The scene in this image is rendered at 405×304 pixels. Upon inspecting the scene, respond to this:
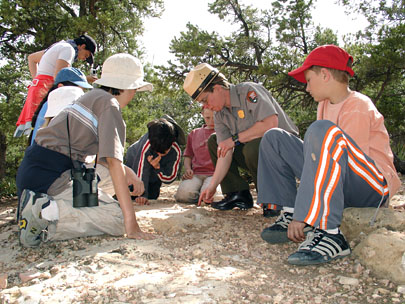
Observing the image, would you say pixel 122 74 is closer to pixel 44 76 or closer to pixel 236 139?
pixel 236 139

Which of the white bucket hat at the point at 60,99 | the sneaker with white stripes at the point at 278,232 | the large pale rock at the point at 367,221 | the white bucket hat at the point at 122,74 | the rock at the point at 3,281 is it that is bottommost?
the rock at the point at 3,281

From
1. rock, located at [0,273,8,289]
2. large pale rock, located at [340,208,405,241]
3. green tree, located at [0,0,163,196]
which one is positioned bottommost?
rock, located at [0,273,8,289]

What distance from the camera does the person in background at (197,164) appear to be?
417 cm

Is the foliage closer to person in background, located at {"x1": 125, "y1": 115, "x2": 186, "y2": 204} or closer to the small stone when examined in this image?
person in background, located at {"x1": 125, "y1": 115, "x2": 186, "y2": 204}

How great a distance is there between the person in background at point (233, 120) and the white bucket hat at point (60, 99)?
88 centimetres

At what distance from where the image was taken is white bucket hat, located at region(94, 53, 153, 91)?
2.49 metres

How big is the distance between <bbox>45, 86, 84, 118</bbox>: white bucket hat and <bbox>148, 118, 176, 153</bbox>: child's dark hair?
42.1 inches

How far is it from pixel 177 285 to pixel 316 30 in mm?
6863

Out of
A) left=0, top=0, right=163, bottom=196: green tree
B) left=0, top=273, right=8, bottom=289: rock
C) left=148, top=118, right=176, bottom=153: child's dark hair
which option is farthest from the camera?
left=0, top=0, right=163, bottom=196: green tree

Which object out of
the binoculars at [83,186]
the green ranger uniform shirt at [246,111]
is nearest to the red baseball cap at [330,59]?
the green ranger uniform shirt at [246,111]

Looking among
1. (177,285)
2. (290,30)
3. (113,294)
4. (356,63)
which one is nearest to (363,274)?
(177,285)

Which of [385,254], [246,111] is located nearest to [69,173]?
[246,111]

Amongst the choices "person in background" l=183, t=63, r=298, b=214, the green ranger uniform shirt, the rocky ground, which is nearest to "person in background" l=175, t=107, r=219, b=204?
"person in background" l=183, t=63, r=298, b=214

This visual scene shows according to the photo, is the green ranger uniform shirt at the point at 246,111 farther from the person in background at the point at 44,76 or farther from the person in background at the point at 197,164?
the person in background at the point at 44,76
